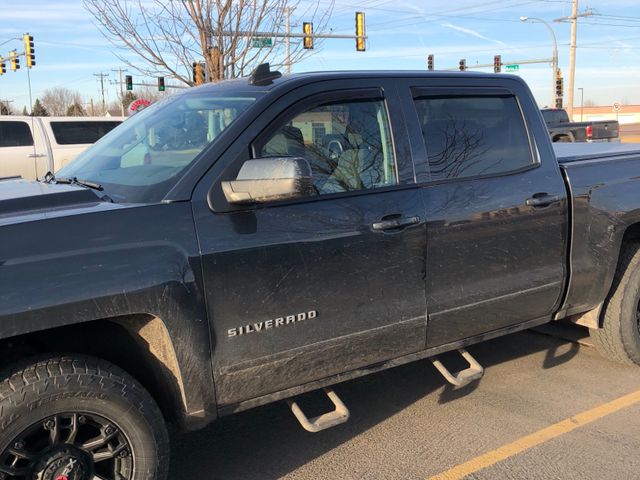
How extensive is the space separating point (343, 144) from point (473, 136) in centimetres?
95

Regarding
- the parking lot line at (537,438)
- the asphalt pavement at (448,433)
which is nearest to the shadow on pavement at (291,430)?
the asphalt pavement at (448,433)

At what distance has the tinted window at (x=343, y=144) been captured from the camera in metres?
3.10

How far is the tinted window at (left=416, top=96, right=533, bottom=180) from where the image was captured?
3.51m

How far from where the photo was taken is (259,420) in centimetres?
390

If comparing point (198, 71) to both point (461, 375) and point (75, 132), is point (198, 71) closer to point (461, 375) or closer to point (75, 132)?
point (75, 132)

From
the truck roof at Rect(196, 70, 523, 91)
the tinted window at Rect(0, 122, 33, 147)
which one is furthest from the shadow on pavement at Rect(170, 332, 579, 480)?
the tinted window at Rect(0, 122, 33, 147)

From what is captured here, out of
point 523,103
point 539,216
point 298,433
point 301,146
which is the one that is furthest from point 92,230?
point 523,103

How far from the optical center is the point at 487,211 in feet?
11.6

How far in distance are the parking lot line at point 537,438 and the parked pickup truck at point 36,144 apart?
985cm

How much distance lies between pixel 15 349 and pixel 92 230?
63cm

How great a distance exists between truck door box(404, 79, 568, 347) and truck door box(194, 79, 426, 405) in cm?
17

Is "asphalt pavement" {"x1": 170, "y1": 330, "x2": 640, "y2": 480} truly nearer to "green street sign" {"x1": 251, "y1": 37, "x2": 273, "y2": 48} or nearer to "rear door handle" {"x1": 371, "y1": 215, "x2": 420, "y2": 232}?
"rear door handle" {"x1": 371, "y1": 215, "x2": 420, "y2": 232}

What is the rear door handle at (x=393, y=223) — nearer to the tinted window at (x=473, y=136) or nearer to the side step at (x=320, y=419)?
the tinted window at (x=473, y=136)

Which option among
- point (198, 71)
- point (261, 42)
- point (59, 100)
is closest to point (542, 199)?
point (261, 42)
